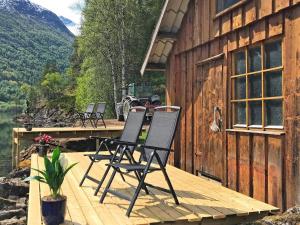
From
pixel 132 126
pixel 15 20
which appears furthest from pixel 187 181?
pixel 15 20

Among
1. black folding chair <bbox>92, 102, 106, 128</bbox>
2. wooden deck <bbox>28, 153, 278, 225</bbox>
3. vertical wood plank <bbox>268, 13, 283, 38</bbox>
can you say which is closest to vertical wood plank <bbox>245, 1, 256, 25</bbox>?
vertical wood plank <bbox>268, 13, 283, 38</bbox>

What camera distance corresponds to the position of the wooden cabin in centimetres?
469

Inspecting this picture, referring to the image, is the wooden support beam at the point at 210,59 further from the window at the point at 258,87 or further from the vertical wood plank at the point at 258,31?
the vertical wood plank at the point at 258,31

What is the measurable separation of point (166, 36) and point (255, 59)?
2.84 m

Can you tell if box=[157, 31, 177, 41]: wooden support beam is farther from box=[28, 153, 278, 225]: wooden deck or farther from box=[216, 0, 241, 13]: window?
box=[28, 153, 278, 225]: wooden deck

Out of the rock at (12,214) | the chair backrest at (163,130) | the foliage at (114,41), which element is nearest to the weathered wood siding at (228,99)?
the chair backrest at (163,130)

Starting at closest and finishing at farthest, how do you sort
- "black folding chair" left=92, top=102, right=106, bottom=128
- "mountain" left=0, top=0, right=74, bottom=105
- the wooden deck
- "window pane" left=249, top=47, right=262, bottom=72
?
the wooden deck < "window pane" left=249, top=47, right=262, bottom=72 < "black folding chair" left=92, top=102, right=106, bottom=128 < "mountain" left=0, top=0, right=74, bottom=105

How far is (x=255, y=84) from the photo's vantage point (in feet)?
17.9

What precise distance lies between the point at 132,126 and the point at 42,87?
6061cm

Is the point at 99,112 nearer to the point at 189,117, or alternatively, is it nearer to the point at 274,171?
the point at 189,117

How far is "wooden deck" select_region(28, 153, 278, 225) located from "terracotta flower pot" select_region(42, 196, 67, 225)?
6.3 inches

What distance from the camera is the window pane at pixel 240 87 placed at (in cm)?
573

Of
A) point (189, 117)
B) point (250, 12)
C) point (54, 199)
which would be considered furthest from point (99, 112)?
point (54, 199)

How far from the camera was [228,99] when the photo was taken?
6082mm
